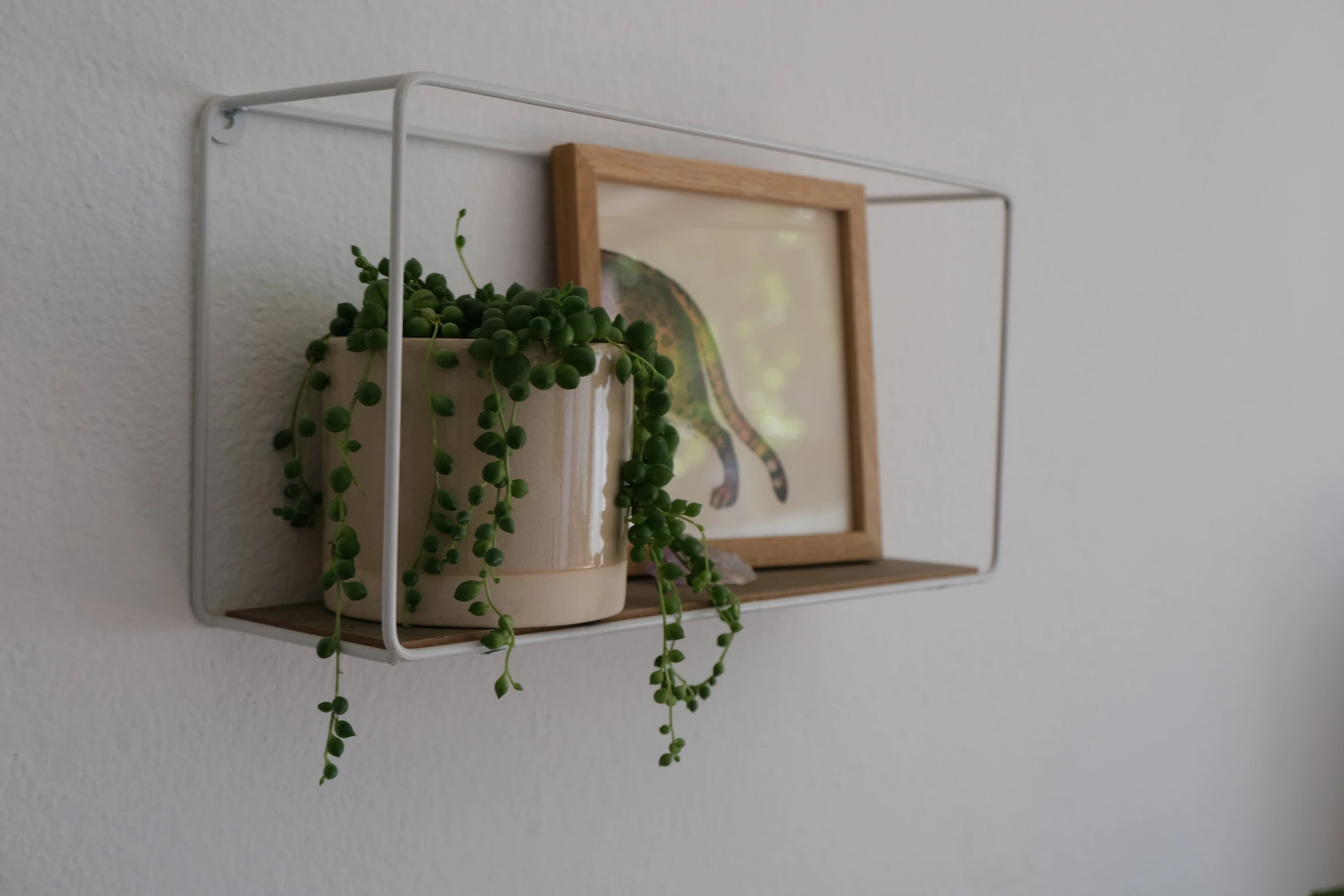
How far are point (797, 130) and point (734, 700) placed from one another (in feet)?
1.48

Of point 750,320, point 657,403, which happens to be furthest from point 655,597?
point 750,320

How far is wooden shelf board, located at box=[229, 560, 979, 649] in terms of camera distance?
1.87 feet

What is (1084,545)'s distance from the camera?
1195mm

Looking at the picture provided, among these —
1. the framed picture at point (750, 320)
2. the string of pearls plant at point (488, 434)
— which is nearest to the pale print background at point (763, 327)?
the framed picture at point (750, 320)

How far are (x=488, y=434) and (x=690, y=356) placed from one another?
28 centimetres

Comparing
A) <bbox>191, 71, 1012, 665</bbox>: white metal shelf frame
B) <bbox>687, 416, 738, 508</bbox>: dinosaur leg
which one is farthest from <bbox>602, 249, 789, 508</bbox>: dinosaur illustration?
<bbox>191, 71, 1012, 665</bbox>: white metal shelf frame

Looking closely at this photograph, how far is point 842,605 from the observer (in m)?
0.98

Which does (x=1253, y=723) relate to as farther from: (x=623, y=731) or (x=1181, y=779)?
(x=623, y=731)

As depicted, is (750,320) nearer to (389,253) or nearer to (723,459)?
(723,459)

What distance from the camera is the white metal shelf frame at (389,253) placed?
1.78 ft

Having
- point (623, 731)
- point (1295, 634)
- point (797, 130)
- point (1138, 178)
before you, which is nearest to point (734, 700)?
point (623, 731)

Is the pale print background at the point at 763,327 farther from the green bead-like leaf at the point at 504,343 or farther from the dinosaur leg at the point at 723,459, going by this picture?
the green bead-like leaf at the point at 504,343

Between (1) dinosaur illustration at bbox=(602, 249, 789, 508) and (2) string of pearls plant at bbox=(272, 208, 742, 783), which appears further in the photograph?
(1) dinosaur illustration at bbox=(602, 249, 789, 508)

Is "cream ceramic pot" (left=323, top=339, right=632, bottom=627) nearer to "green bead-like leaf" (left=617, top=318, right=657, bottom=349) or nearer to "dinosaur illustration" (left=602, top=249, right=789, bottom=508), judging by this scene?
"green bead-like leaf" (left=617, top=318, right=657, bottom=349)
